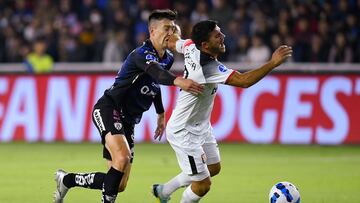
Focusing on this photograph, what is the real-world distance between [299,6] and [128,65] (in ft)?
37.7

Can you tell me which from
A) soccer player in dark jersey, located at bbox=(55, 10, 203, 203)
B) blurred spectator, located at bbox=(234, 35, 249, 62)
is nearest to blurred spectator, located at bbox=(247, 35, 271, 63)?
blurred spectator, located at bbox=(234, 35, 249, 62)

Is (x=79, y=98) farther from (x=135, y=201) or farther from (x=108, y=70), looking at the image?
(x=135, y=201)

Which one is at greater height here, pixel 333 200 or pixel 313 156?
pixel 333 200

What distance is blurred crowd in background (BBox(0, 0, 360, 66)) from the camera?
62.2ft

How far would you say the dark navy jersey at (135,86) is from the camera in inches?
345

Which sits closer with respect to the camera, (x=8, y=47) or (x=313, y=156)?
(x=313, y=156)

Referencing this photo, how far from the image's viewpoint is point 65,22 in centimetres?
2102

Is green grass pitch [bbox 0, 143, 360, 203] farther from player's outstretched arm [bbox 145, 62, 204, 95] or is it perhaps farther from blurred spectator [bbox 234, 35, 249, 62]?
blurred spectator [bbox 234, 35, 249, 62]

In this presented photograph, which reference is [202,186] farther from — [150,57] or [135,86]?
[150,57]

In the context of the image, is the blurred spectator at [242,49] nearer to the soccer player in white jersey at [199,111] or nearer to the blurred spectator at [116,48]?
the blurred spectator at [116,48]

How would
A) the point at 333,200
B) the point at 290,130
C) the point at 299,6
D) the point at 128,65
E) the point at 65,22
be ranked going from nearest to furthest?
the point at 128,65 → the point at 333,200 → the point at 290,130 → the point at 299,6 → the point at 65,22

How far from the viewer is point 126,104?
9047 mm

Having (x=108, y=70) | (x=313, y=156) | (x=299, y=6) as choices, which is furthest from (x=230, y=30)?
(x=313, y=156)

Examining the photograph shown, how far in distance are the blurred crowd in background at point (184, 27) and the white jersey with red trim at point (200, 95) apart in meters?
10.1
